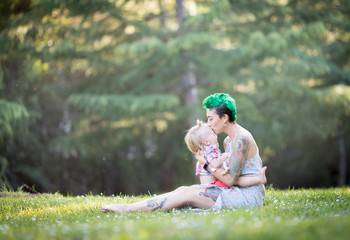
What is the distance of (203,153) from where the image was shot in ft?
16.4

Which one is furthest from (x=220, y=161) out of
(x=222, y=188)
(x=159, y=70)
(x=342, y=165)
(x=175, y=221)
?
(x=342, y=165)

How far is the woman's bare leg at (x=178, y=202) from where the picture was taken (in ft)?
15.5

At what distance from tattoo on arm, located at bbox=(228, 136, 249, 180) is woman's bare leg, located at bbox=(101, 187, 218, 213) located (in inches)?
18.4

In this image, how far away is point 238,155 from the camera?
452 cm

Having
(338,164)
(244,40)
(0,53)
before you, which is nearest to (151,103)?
(244,40)

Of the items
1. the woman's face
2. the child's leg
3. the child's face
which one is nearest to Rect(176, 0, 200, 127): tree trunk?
the child's face

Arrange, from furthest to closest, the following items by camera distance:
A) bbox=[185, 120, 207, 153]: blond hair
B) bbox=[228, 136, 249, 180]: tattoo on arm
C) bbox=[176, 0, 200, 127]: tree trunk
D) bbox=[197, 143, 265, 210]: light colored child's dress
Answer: bbox=[176, 0, 200, 127]: tree trunk
bbox=[185, 120, 207, 153]: blond hair
bbox=[197, 143, 265, 210]: light colored child's dress
bbox=[228, 136, 249, 180]: tattoo on arm

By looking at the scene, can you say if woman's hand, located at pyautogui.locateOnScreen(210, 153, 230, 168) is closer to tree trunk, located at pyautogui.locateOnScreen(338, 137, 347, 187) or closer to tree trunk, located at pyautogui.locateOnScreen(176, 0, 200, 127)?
tree trunk, located at pyautogui.locateOnScreen(176, 0, 200, 127)

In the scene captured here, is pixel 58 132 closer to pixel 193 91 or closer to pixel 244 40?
pixel 193 91

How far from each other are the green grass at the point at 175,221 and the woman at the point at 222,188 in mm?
198

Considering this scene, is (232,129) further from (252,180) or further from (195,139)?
(252,180)

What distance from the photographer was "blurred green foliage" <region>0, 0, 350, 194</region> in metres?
11.5

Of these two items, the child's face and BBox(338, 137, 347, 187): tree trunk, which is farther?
BBox(338, 137, 347, 187): tree trunk

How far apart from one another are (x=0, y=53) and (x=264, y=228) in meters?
11.8
